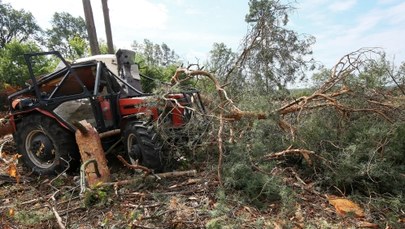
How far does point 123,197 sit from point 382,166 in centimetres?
292

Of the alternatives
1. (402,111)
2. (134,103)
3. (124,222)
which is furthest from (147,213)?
(402,111)

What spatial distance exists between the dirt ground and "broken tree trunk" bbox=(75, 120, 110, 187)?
20cm

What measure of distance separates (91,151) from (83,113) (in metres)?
0.89

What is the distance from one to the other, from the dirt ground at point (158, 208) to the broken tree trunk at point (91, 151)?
0.20 meters

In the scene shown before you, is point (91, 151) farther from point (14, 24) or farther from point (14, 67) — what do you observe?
point (14, 24)

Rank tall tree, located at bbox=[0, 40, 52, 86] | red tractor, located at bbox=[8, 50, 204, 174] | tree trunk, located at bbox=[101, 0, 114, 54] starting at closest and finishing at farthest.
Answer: red tractor, located at bbox=[8, 50, 204, 174]
tree trunk, located at bbox=[101, 0, 114, 54]
tall tree, located at bbox=[0, 40, 52, 86]

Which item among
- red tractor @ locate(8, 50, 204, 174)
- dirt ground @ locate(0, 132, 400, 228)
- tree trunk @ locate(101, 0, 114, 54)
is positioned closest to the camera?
dirt ground @ locate(0, 132, 400, 228)

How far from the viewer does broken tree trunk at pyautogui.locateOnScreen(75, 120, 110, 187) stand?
4199 millimetres

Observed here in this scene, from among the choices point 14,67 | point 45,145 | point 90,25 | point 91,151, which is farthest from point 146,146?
point 14,67

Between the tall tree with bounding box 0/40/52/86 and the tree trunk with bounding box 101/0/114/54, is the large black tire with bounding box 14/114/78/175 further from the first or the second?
the tall tree with bounding box 0/40/52/86

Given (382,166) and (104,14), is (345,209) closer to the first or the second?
(382,166)

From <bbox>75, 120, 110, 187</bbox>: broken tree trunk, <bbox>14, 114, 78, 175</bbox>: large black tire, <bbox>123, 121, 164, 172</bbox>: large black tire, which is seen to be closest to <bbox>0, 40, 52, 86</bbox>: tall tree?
<bbox>14, 114, 78, 175</bbox>: large black tire

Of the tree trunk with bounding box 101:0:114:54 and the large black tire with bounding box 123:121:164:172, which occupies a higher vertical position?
the tree trunk with bounding box 101:0:114:54

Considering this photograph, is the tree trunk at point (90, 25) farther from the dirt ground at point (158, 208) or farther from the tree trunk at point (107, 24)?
the dirt ground at point (158, 208)
